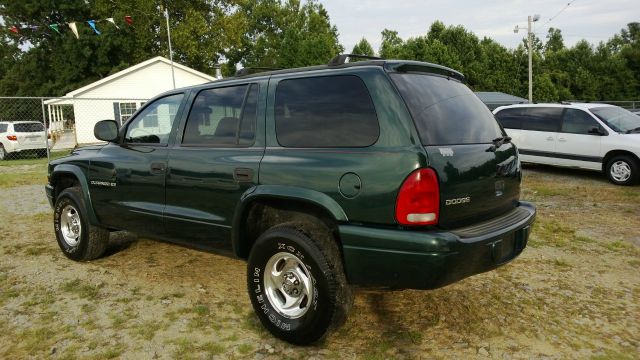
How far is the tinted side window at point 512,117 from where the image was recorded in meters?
11.2

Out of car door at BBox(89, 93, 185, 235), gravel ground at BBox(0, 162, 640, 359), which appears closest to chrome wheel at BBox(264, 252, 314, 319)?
gravel ground at BBox(0, 162, 640, 359)

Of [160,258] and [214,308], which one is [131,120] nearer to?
[160,258]

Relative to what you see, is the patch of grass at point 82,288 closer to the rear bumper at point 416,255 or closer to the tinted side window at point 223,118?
the tinted side window at point 223,118

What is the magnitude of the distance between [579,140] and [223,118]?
879 cm

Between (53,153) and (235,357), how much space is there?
64.1 feet

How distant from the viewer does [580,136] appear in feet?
32.9

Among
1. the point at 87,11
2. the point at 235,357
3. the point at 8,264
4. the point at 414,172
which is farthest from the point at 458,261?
the point at 87,11

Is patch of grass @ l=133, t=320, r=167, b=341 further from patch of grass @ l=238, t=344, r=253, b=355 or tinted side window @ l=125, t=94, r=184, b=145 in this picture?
tinted side window @ l=125, t=94, r=184, b=145

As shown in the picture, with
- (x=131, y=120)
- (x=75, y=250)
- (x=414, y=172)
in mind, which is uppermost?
(x=131, y=120)

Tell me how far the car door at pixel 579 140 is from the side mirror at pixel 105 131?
9.11 metres

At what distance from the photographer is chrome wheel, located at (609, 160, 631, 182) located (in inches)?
365

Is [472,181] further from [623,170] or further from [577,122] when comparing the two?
[577,122]

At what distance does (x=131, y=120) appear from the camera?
14.8 ft

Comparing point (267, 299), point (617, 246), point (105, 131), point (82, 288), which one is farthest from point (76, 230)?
point (617, 246)
